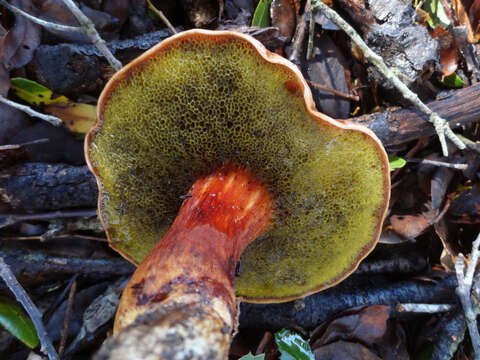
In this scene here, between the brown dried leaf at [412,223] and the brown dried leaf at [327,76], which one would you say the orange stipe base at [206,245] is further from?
the brown dried leaf at [412,223]

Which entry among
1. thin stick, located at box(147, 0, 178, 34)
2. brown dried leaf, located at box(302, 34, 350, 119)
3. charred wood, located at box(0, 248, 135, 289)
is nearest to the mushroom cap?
charred wood, located at box(0, 248, 135, 289)

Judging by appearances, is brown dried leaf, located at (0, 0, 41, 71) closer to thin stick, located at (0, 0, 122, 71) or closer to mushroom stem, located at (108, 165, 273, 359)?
thin stick, located at (0, 0, 122, 71)

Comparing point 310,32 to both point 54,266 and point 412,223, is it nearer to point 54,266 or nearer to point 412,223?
point 412,223

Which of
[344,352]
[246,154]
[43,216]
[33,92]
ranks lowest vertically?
[344,352]

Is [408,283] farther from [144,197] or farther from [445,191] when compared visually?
[144,197]

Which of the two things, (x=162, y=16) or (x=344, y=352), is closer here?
(x=344, y=352)

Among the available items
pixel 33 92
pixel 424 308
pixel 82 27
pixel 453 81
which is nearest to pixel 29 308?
pixel 33 92

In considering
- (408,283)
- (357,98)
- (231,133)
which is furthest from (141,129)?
(408,283)

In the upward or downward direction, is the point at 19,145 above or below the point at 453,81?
below
